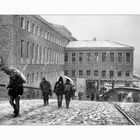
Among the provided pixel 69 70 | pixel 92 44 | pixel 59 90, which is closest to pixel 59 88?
pixel 59 90

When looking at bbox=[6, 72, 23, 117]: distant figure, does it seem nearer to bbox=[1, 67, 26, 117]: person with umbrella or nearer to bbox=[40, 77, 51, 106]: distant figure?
bbox=[1, 67, 26, 117]: person with umbrella

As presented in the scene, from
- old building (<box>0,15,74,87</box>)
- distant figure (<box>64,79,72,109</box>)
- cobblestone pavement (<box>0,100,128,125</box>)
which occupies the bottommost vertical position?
cobblestone pavement (<box>0,100,128,125</box>)

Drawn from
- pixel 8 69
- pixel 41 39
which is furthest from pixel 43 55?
pixel 8 69

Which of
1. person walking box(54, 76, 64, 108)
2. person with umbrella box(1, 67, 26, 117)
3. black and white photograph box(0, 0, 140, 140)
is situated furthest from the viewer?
person walking box(54, 76, 64, 108)

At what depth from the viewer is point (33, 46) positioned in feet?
19.3

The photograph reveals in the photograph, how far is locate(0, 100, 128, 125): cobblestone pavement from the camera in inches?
221

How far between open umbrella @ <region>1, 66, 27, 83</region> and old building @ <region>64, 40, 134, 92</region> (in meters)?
0.84

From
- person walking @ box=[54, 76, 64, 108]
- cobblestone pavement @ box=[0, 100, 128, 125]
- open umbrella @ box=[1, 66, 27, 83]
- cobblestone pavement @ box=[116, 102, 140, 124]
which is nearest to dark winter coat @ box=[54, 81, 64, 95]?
person walking @ box=[54, 76, 64, 108]

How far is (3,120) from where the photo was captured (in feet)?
18.6

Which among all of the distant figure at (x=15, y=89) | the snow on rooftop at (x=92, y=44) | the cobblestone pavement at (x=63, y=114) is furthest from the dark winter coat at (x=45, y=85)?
the snow on rooftop at (x=92, y=44)

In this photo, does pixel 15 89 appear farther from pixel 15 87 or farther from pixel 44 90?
pixel 44 90

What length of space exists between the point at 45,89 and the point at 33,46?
2.89 ft

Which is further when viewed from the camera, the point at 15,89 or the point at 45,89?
the point at 45,89

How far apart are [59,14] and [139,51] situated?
1.70 meters
